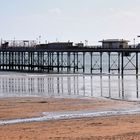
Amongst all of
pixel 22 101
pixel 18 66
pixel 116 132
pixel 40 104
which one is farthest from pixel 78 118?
pixel 18 66

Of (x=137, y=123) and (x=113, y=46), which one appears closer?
(x=137, y=123)

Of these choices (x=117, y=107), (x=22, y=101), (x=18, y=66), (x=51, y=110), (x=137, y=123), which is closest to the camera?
(x=137, y=123)

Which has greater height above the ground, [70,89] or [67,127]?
[67,127]

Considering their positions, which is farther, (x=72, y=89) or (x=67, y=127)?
(x=72, y=89)

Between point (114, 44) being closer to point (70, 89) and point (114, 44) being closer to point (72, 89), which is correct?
point (72, 89)

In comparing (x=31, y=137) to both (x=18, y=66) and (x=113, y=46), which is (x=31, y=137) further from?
(x=18, y=66)

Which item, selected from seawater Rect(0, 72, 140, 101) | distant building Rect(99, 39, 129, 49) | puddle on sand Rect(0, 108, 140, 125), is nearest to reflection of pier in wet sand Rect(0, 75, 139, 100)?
seawater Rect(0, 72, 140, 101)

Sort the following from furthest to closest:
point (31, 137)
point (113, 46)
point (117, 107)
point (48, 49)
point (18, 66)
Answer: point (18, 66)
point (48, 49)
point (113, 46)
point (117, 107)
point (31, 137)

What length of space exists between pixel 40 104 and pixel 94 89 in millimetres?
14526

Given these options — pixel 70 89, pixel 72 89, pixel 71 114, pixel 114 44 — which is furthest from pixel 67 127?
pixel 114 44

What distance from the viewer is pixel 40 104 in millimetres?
27172

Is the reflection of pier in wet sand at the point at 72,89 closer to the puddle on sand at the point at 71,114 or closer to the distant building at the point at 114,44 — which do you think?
the puddle on sand at the point at 71,114

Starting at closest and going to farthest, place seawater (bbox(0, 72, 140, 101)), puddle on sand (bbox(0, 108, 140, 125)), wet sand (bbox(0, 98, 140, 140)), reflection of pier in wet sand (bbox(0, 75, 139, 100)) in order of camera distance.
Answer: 1. wet sand (bbox(0, 98, 140, 140))
2. puddle on sand (bbox(0, 108, 140, 125))
3. seawater (bbox(0, 72, 140, 101))
4. reflection of pier in wet sand (bbox(0, 75, 139, 100))

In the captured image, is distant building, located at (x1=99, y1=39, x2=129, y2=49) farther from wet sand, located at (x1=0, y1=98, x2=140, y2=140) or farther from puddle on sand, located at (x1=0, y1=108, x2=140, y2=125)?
puddle on sand, located at (x1=0, y1=108, x2=140, y2=125)
